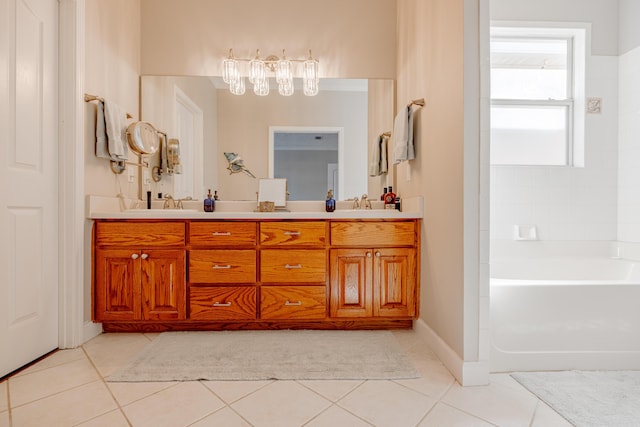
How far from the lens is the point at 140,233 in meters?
2.19

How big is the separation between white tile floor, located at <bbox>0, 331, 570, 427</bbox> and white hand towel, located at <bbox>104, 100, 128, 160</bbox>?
1.23 m

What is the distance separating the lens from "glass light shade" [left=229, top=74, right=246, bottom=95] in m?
2.77

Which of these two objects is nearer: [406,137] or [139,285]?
[139,285]

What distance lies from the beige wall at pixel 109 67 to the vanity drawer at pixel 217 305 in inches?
35.7

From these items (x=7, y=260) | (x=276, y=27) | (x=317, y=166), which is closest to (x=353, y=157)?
(x=317, y=166)

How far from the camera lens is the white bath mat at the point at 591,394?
131 cm

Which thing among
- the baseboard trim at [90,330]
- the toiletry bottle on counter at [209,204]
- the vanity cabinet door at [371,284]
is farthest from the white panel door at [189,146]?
the vanity cabinet door at [371,284]

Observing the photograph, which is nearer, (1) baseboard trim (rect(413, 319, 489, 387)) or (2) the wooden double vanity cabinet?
(1) baseboard trim (rect(413, 319, 489, 387))

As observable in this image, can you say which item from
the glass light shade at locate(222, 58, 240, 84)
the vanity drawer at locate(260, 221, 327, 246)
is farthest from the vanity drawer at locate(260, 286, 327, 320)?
the glass light shade at locate(222, 58, 240, 84)

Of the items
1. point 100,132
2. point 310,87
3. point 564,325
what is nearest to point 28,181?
point 100,132

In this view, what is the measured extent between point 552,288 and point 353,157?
5.27 feet

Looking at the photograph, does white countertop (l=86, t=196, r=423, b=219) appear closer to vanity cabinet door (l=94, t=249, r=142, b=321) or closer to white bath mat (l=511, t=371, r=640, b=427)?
vanity cabinet door (l=94, t=249, r=142, b=321)

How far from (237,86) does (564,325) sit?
260cm

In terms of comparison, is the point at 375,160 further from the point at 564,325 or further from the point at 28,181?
the point at 28,181
